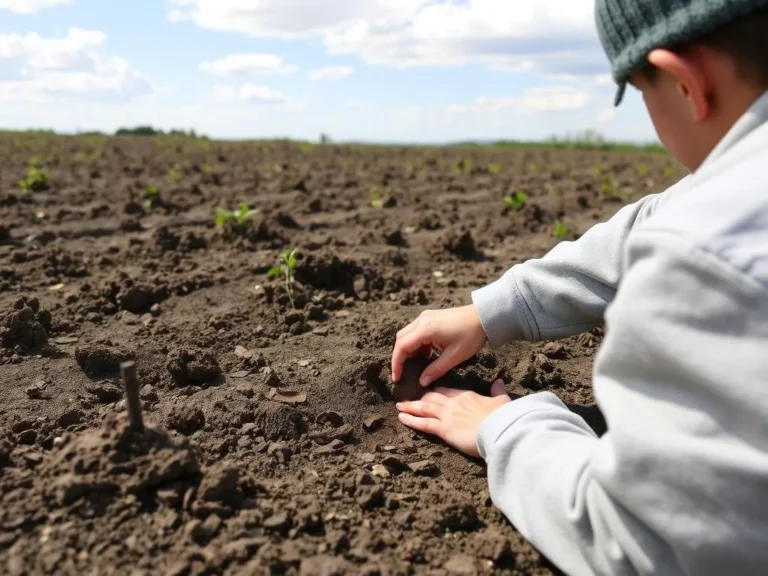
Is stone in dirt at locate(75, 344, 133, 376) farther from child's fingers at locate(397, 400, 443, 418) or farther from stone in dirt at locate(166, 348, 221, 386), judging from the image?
child's fingers at locate(397, 400, 443, 418)

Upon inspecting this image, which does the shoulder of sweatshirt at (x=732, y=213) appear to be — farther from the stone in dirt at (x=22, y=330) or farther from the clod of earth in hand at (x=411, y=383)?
the stone in dirt at (x=22, y=330)

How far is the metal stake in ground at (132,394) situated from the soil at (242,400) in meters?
0.04

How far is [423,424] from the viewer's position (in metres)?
2.35

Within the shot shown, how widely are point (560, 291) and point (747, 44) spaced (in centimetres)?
112

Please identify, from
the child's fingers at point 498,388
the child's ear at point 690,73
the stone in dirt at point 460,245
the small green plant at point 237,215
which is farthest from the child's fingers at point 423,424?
the small green plant at point 237,215

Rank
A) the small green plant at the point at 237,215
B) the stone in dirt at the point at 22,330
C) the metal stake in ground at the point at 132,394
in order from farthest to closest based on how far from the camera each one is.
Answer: the small green plant at the point at 237,215 → the stone in dirt at the point at 22,330 → the metal stake in ground at the point at 132,394

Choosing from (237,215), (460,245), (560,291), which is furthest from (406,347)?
(237,215)

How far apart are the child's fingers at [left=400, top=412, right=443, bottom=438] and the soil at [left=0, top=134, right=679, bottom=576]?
0.04 metres

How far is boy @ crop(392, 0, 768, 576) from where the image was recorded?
1.26 m

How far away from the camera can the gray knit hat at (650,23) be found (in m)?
1.35

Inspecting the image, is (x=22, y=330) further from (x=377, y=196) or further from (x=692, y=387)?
(x=377, y=196)

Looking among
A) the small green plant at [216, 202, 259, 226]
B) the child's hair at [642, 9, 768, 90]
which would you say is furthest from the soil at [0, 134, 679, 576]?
the child's hair at [642, 9, 768, 90]

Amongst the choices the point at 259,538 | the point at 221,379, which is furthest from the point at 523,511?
the point at 221,379

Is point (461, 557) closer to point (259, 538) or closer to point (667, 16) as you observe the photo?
point (259, 538)
